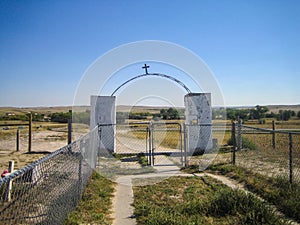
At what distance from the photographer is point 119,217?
13.4 feet

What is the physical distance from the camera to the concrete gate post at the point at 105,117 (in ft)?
34.5

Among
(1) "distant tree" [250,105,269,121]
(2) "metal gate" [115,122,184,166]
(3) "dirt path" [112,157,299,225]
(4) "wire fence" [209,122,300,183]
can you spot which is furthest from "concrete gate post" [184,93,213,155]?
(1) "distant tree" [250,105,269,121]

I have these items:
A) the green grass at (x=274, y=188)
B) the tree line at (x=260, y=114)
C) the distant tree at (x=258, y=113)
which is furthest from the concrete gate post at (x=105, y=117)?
the distant tree at (x=258, y=113)

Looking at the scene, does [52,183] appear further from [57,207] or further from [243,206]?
[243,206]

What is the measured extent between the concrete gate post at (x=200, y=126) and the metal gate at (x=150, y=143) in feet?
1.88

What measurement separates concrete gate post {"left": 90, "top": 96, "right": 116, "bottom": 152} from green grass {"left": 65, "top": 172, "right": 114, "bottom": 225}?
4.40 metres

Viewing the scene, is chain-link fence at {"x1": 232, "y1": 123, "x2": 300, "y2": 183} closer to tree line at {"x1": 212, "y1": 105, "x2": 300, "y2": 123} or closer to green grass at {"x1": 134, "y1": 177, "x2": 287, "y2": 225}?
A: green grass at {"x1": 134, "y1": 177, "x2": 287, "y2": 225}

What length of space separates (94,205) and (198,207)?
1.84 meters

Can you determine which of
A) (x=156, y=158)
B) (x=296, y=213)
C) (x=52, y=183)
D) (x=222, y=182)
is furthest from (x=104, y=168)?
(x=296, y=213)

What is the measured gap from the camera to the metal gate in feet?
29.8

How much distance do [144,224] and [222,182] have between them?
3.11 metres

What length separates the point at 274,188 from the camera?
5297 millimetres

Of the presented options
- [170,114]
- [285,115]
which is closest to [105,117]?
[170,114]

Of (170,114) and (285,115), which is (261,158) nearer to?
(170,114)
